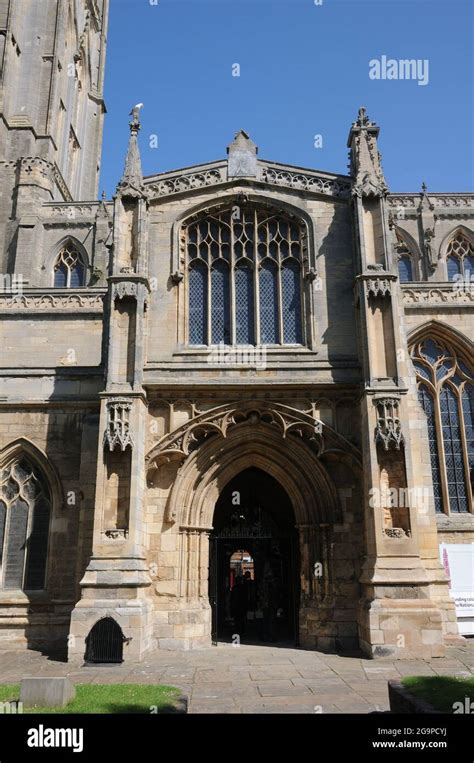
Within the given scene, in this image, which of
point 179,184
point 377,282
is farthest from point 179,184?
point 377,282

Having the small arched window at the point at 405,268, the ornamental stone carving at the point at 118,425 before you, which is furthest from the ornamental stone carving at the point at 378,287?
the small arched window at the point at 405,268

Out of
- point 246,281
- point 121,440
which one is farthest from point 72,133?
point 121,440

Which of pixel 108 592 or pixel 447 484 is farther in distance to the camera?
pixel 447 484

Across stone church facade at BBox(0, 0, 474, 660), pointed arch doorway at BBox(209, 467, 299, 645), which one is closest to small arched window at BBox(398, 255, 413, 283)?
stone church facade at BBox(0, 0, 474, 660)

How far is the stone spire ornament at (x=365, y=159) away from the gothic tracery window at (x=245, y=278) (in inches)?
78.4

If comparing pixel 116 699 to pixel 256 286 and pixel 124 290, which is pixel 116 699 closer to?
pixel 124 290

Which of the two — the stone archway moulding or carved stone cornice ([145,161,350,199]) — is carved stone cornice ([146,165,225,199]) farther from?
the stone archway moulding

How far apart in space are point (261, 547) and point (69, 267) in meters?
19.4

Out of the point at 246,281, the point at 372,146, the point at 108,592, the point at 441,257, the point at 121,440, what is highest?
A: the point at 441,257

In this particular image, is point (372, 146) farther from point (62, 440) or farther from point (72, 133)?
point (72, 133)

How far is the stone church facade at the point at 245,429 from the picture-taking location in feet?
45.1

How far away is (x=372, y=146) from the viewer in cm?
1658
